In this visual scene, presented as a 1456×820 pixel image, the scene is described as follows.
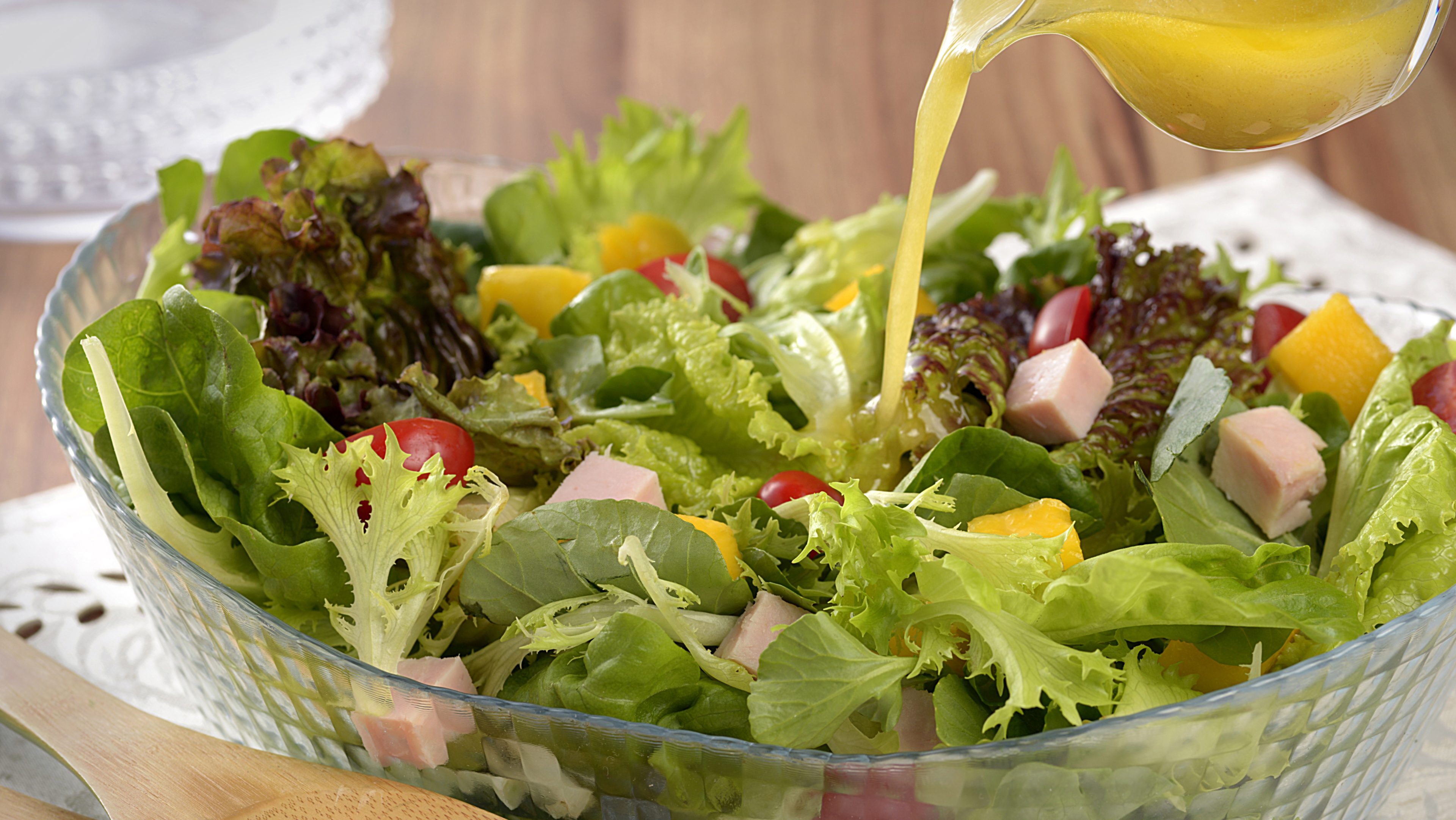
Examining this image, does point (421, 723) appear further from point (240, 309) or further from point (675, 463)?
point (240, 309)

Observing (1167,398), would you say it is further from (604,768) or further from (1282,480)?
(604,768)

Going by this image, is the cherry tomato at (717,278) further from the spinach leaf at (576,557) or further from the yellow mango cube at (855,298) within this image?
the spinach leaf at (576,557)

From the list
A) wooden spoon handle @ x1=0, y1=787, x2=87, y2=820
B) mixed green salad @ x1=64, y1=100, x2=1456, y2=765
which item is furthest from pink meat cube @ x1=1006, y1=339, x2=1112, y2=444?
wooden spoon handle @ x1=0, y1=787, x2=87, y2=820

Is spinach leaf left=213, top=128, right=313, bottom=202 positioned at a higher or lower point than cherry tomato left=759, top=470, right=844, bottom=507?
higher

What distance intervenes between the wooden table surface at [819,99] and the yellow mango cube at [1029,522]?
6.51 ft

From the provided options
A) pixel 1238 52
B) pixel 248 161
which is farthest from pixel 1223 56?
pixel 248 161

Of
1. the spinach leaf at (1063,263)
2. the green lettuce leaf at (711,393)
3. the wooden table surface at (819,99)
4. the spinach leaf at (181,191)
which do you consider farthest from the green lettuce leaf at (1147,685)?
the wooden table surface at (819,99)

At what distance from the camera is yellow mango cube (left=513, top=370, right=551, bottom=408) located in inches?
63.5

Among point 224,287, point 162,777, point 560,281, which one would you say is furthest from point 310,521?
point 560,281

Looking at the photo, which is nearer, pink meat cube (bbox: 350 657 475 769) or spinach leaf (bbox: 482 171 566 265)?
pink meat cube (bbox: 350 657 475 769)

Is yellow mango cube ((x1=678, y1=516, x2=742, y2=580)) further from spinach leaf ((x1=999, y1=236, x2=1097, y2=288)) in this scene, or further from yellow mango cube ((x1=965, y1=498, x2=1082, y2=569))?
spinach leaf ((x1=999, y1=236, x2=1097, y2=288))

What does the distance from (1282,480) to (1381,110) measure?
2.72m

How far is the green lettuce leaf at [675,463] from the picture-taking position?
150cm

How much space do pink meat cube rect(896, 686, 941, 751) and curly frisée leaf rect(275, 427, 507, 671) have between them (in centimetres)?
43
